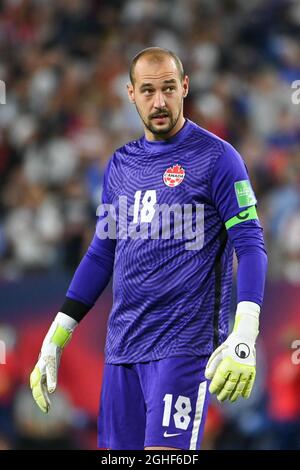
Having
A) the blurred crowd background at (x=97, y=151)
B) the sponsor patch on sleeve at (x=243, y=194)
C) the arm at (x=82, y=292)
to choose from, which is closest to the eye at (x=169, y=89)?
the sponsor patch on sleeve at (x=243, y=194)

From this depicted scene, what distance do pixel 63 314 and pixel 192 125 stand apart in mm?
1041

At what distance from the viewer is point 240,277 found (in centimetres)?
407

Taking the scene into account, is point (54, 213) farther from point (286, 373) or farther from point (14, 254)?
point (286, 373)

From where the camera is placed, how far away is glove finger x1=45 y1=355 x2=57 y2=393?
4.52m

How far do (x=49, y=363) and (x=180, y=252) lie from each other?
817mm

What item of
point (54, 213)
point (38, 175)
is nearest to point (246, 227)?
point (54, 213)

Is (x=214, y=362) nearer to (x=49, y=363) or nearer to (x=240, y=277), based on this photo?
(x=240, y=277)

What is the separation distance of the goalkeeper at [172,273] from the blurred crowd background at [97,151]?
292 cm

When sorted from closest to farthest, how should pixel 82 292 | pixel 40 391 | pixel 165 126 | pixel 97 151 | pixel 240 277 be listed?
pixel 240 277 < pixel 165 126 < pixel 40 391 < pixel 82 292 < pixel 97 151

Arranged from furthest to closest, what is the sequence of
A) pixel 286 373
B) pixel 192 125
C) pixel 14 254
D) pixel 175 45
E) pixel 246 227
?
pixel 175 45 < pixel 14 254 < pixel 286 373 < pixel 192 125 < pixel 246 227

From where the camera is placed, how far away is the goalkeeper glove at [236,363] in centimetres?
388

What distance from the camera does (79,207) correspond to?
330 inches

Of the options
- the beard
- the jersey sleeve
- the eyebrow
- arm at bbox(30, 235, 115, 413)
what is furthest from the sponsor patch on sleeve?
arm at bbox(30, 235, 115, 413)

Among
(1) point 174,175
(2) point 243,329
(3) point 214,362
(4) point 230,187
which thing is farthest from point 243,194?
(3) point 214,362
